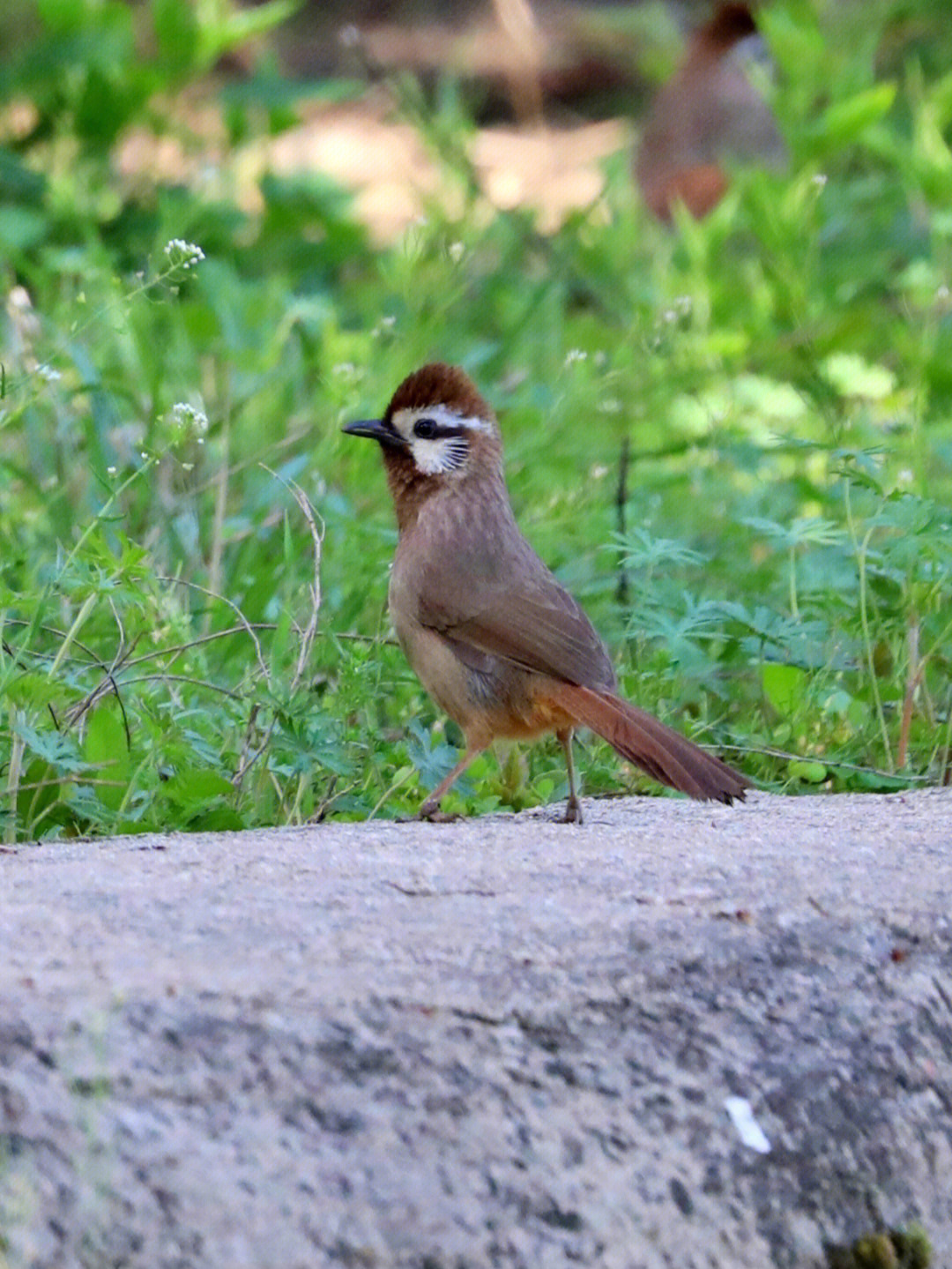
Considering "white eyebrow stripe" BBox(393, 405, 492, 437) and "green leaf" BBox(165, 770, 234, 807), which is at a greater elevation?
"white eyebrow stripe" BBox(393, 405, 492, 437)

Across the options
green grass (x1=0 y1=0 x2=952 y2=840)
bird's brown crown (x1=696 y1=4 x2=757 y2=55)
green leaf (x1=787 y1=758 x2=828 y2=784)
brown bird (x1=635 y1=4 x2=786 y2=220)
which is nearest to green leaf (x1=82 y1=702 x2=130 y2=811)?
green grass (x1=0 y1=0 x2=952 y2=840)

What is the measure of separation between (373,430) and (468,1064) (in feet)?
9.77

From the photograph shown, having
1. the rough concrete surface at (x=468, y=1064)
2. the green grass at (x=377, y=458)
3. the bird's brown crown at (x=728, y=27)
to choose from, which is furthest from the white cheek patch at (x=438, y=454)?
the bird's brown crown at (x=728, y=27)

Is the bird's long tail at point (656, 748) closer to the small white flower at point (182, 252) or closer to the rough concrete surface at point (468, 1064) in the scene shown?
the rough concrete surface at point (468, 1064)

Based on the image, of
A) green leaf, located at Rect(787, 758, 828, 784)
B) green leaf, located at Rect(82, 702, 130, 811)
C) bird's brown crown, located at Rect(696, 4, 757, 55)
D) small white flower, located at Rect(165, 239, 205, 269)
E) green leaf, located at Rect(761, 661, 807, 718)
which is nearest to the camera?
green leaf, located at Rect(82, 702, 130, 811)

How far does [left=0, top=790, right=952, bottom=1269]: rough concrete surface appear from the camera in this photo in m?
2.13

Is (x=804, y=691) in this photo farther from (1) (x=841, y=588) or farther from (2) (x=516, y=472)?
(2) (x=516, y=472)

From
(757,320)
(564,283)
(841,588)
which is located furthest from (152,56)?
(841,588)

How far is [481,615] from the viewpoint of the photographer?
15.3ft

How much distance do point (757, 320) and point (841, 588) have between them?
2921 mm

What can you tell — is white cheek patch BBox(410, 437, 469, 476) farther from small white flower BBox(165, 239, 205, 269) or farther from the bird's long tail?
small white flower BBox(165, 239, 205, 269)

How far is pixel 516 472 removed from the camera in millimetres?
6160

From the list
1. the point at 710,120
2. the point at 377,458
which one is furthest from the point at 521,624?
the point at 710,120

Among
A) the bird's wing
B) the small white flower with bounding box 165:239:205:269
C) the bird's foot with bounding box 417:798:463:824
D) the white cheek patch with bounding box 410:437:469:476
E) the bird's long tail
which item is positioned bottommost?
the bird's foot with bounding box 417:798:463:824
